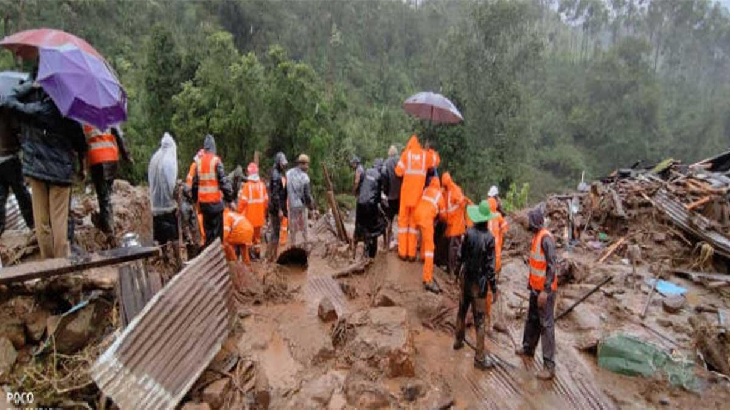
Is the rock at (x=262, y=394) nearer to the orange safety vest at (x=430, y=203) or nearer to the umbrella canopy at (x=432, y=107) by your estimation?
the orange safety vest at (x=430, y=203)

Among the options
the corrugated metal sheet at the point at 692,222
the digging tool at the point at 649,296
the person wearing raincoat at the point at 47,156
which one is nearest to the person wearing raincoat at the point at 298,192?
the person wearing raincoat at the point at 47,156

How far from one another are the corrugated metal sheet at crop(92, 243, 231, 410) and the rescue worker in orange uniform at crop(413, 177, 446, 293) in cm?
267

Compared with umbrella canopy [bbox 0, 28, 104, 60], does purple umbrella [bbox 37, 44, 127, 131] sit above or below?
below

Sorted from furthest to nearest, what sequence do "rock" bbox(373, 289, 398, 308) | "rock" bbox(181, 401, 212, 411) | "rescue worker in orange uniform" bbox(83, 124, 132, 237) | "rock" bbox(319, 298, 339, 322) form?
"rock" bbox(373, 289, 398, 308), "rock" bbox(319, 298, 339, 322), "rescue worker in orange uniform" bbox(83, 124, 132, 237), "rock" bbox(181, 401, 212, 411)

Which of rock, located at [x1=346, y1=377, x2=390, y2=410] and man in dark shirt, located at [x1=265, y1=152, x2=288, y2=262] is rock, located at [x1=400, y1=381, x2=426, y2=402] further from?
man in dark shirt, located at [x1=265, y1=152, x2=288, y2=262]

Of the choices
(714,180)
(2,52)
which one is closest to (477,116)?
(714,180)

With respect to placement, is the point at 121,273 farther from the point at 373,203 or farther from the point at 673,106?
the point at 673,106

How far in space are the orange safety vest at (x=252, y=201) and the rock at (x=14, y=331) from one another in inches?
160

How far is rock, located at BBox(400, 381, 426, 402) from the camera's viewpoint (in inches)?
190

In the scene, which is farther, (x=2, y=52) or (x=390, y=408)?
(x=2, y=52)

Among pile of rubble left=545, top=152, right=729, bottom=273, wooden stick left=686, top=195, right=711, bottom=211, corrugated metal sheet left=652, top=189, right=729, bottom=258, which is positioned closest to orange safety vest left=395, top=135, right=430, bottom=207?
pile of rubble left=545, top=152, right=729, bottom=273

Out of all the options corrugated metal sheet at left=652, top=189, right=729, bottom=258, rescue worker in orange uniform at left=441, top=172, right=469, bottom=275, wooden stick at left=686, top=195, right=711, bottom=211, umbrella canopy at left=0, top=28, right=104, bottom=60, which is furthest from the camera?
wooden stick at left=686, top=195, right=711, bottom=211

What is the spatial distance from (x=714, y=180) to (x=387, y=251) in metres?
10.1

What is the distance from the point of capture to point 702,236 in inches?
460
